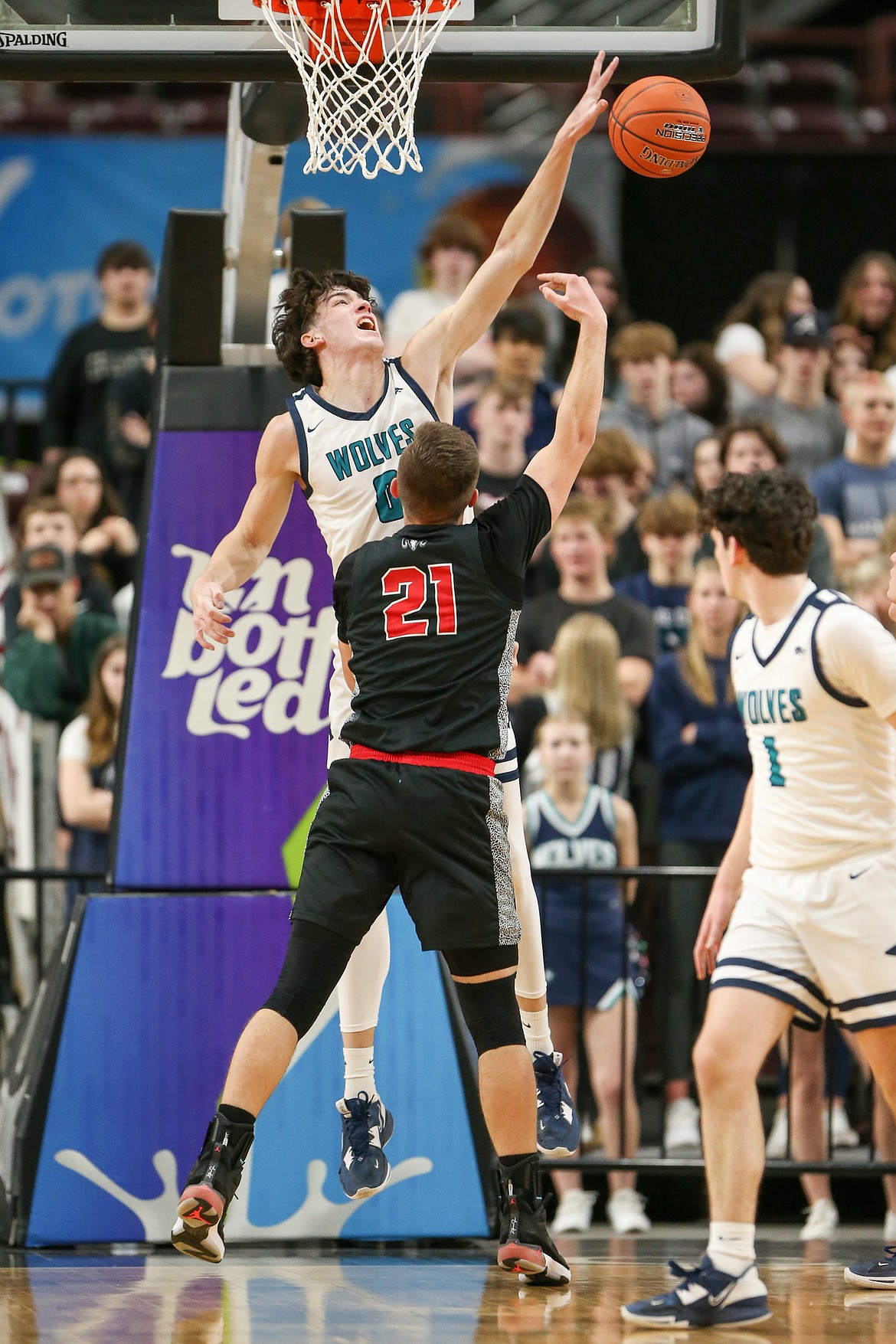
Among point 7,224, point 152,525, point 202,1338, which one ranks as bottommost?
point 202,1338

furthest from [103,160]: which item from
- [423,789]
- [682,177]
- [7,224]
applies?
[423,789]

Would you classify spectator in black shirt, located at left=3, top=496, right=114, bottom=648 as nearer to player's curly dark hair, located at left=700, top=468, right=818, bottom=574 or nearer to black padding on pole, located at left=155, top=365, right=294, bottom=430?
black padding on pole, located at left=155, top=365, right=294, bottom=430

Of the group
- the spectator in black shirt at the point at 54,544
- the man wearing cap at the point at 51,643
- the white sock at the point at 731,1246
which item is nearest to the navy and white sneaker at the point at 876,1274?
the white sock at the point at 731,1246

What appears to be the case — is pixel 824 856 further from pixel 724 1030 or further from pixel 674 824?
pixel 674 824

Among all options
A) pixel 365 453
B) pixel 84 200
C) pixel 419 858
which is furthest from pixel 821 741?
pixel 84 200

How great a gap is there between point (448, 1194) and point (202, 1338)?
1965 millimetres

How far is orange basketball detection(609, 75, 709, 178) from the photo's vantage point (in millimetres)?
5836

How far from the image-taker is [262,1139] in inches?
271

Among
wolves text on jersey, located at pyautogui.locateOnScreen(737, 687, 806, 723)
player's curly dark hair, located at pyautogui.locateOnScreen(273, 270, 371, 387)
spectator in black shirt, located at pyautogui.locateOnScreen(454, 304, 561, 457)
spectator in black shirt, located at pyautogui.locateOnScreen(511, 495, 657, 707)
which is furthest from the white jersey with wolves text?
spectator in black shirt, located at pyautogui.locateOnScreen(454, 304, 561, 457)

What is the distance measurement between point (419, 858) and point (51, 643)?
4.70m

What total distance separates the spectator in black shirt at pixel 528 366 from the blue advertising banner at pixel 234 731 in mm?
3943

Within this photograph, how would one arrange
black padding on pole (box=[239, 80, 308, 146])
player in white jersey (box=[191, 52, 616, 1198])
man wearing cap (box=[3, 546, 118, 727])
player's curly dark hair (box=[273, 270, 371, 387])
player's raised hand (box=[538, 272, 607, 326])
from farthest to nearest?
man wearing cap (box=[3, 546, 118, 727])
black padding on pole (box=[239, 80, 308, 146])
player's curly dark hair (box=[273, 270, 371, 387])
player in white jersey (box=[191, 52, 616, 1198])
player's raised hand (box=[538, 272, 607, 326])

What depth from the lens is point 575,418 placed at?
570 cm

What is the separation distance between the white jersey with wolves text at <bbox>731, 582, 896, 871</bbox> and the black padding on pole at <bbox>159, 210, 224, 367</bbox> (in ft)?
9.57
